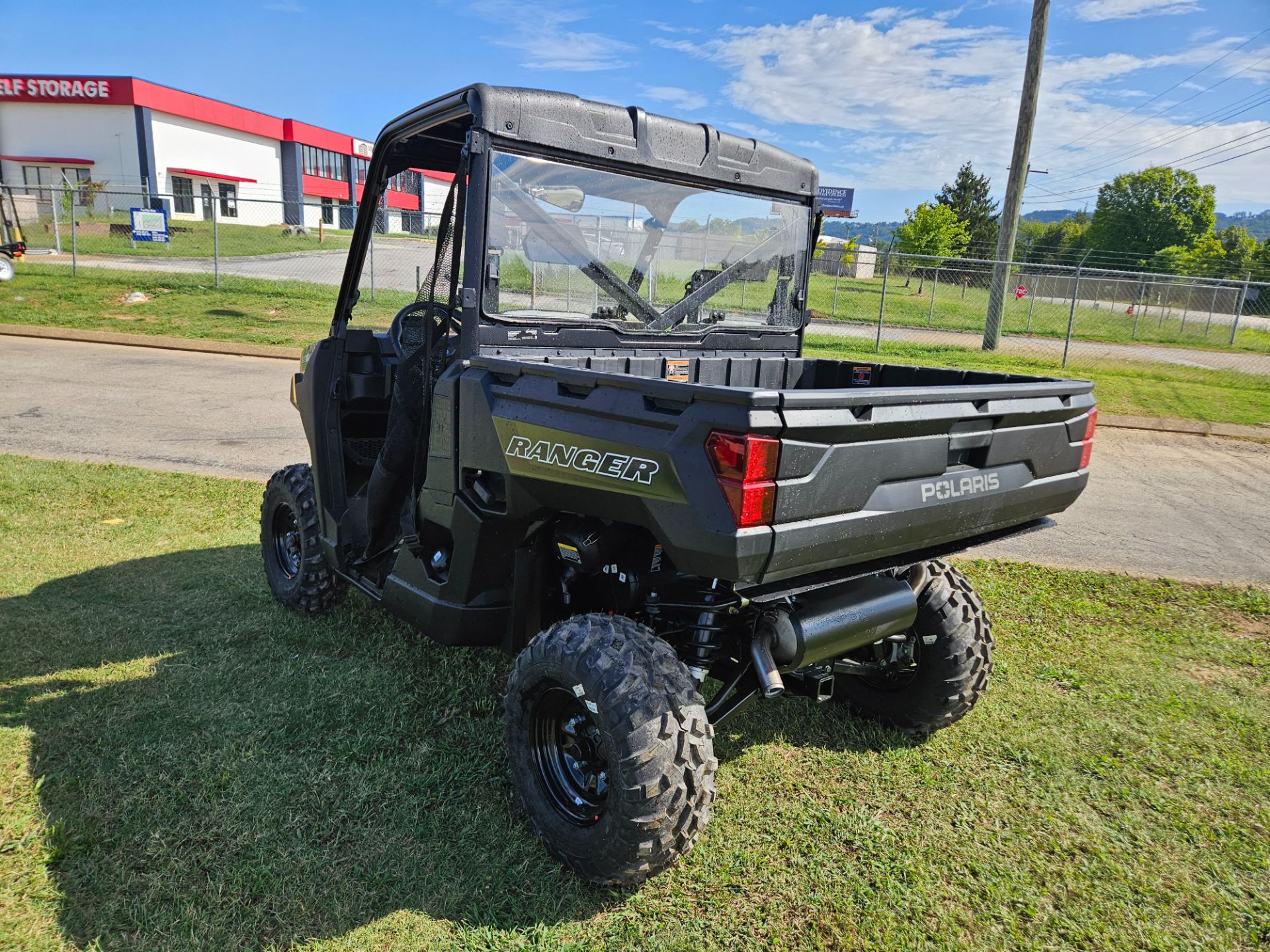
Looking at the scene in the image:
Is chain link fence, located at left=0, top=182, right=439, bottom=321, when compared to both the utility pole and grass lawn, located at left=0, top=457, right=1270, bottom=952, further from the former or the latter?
the utility pole

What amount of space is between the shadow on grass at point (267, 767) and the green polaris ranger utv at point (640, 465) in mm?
247

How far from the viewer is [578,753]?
290 cm

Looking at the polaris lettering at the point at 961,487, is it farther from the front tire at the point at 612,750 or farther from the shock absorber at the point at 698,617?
the front tire at the point at 612,750

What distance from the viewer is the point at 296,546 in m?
4.67

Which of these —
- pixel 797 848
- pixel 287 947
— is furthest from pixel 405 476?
pixel 797 848

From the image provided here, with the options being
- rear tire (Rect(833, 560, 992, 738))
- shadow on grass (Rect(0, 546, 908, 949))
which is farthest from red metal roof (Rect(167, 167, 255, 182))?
rear tire (Rect(833, 560, 992, 738))

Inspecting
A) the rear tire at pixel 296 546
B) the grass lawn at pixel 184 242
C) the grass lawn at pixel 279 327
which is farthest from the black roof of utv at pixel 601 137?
the grass lawn at pixel 184 242

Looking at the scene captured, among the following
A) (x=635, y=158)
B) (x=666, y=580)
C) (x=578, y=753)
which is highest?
(x=635, y=158)

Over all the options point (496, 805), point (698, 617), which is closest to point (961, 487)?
point (698, 617)

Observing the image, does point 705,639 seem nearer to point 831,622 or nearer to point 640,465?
point 831,622

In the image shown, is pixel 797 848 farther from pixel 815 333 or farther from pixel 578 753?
pixel 815 333

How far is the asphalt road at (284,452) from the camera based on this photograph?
636cm

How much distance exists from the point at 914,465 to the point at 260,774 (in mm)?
2521

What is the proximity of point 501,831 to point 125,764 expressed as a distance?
1415 mm
